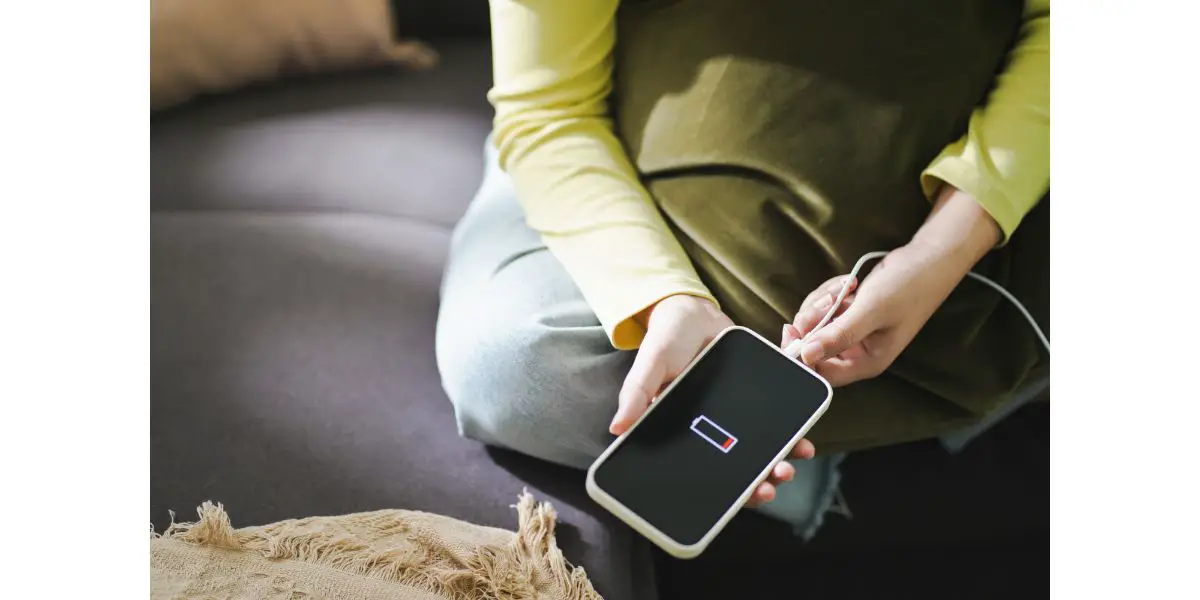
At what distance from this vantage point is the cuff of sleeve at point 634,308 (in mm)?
581

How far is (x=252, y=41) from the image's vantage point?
0.98 meters

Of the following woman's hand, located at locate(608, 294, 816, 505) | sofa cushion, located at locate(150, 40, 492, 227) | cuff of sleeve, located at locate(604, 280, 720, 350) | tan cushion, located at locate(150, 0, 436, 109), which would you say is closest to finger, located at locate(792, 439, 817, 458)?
woman's hand, located at locate(608, 294, 816, 505)

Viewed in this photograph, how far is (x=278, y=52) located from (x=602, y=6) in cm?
48

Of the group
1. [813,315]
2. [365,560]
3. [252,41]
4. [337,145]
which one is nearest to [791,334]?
[813,315]

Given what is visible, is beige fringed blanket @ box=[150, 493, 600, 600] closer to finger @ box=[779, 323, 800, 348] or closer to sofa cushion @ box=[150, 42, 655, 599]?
sofa cushion @ box=[150, 42, 655, 599]

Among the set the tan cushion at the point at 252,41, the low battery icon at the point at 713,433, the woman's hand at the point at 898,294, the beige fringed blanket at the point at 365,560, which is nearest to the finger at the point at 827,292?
the woman's hand at the point at 898,294

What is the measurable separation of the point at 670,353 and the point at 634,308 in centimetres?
5

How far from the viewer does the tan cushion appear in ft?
3.15

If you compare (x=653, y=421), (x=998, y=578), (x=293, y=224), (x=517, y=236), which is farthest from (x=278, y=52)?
(x=998, y=578)

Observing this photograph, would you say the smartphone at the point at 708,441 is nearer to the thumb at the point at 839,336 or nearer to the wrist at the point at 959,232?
the thumb at the point at 839,336

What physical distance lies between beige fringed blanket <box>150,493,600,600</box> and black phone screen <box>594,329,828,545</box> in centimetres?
11

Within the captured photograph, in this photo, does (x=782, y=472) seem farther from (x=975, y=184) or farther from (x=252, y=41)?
(x=252, y=41)

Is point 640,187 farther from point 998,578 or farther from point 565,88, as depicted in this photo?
point 998,578

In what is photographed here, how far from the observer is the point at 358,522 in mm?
608
